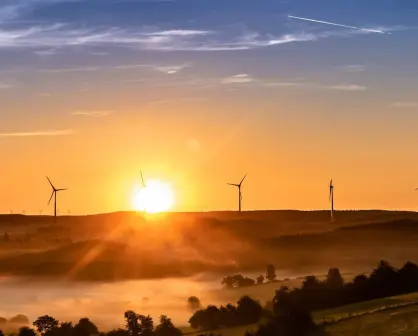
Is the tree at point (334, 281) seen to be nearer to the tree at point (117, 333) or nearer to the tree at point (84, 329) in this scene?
the tree at point (117, 333)

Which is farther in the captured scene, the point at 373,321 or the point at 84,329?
the point at 84,329

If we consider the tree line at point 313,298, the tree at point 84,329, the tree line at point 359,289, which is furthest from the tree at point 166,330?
the tree line at point 359,289

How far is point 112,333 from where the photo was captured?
506 ft

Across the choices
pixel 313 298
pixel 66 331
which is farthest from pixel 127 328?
pixel 313 298

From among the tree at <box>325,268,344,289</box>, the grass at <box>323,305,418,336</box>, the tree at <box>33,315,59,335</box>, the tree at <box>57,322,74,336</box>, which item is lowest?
the grass at <box>323,305,418,336</box>

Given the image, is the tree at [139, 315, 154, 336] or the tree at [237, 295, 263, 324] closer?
the tree at [237, 295, 263, 324]

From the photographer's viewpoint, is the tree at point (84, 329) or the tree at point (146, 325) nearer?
the tree at point (146, 325)

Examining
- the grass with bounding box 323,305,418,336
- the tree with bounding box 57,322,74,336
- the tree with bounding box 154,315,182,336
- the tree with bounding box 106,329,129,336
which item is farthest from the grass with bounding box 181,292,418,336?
the tree with bounding box 57,322,74,336

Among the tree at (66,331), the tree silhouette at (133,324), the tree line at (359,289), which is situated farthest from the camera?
the tree line at (359,289)

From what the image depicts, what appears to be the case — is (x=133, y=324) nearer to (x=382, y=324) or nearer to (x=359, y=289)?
(x=359, y=289)

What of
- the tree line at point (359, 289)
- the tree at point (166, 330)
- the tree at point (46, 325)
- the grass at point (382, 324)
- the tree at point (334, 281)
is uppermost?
the tree at point (334, 281)

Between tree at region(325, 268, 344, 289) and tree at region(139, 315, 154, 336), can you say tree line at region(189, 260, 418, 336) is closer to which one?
tree at region(325, 268, 344, 289)

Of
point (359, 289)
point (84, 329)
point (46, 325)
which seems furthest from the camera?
point (359, 289)

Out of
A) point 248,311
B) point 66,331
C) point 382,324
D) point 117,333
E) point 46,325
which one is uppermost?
point 46,325
